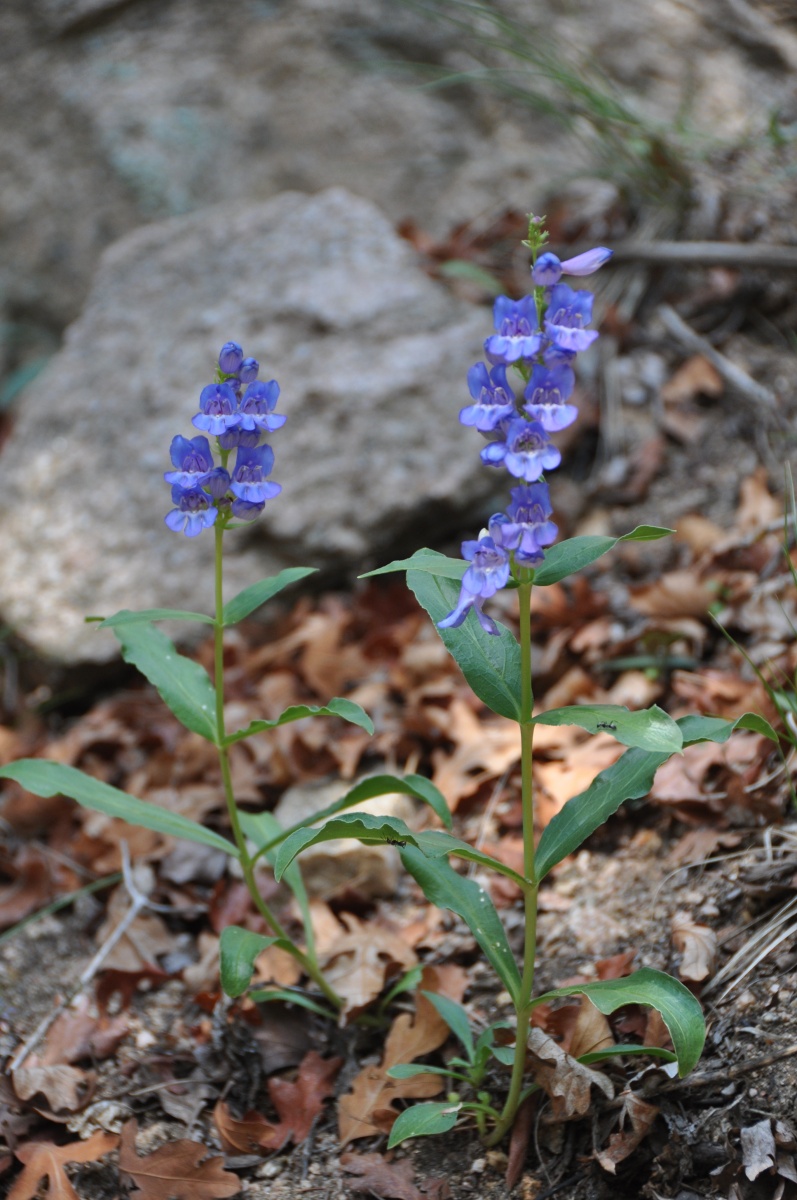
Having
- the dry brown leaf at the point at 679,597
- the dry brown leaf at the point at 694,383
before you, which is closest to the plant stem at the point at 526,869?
the dry brown leaf at the point at 679,597

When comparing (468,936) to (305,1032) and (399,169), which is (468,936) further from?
(399,169)

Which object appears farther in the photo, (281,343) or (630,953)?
(281,343)

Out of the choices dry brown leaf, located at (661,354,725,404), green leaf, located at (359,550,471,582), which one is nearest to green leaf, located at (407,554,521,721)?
green leaf, located at (359,550,471,582)

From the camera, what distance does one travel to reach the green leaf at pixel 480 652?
190 cm

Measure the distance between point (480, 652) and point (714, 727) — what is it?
0.46 m

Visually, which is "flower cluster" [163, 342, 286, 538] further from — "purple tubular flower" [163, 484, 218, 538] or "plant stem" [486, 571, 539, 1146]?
"plant stem" [486, 571, 539, 1146]

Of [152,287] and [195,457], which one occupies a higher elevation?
[195,457]

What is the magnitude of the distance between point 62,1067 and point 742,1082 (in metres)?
1.55

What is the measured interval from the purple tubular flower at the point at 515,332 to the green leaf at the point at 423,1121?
1.46 metres

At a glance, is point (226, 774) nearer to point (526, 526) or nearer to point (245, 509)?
point (245, 509)

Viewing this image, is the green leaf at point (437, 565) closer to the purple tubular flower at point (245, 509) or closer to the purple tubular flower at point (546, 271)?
the purple tubular flower at point (245, 509)

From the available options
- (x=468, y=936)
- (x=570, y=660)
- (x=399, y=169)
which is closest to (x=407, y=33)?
(x=399, y=169)

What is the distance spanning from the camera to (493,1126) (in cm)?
213

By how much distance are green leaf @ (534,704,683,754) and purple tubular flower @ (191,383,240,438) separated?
0.82m
